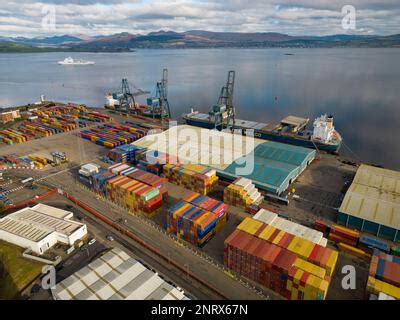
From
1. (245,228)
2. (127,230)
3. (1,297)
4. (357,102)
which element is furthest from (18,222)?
(357,102)

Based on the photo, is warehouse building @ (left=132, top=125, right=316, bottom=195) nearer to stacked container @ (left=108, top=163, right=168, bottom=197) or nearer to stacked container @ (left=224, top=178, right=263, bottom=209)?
stacked container @ (left=224, top=178, right=263, bottom=209)

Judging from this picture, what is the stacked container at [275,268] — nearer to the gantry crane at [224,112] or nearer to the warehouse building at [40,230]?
the warehouse building at [40,230]

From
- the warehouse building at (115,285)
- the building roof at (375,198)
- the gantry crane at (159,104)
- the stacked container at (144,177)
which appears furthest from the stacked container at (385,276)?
the gantry crane at (159,104)

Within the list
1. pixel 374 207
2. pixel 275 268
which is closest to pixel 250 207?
pixel 275 268

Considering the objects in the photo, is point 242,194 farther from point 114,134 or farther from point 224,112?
point 224,112

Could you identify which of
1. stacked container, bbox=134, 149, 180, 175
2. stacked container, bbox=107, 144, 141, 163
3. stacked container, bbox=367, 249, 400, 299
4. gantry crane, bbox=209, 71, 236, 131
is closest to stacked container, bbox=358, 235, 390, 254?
stacked container, bbox=367, 249, 400, 299
